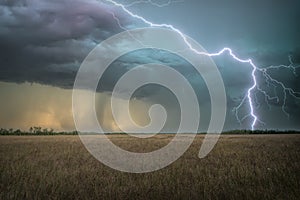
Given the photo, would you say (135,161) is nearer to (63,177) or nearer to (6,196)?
(63,177)

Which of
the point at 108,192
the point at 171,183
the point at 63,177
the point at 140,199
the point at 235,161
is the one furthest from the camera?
the point at 235,161

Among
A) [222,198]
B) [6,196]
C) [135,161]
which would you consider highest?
[135,161]

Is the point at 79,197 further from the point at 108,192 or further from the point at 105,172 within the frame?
the point at 105,172

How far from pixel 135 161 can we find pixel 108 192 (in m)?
5.49

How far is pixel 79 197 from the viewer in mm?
8375

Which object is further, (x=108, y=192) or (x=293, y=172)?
(x=293, y=172)

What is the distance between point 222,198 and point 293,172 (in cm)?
407

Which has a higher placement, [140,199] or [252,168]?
[252,168]

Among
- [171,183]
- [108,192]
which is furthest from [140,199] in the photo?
[171,183]

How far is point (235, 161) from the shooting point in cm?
1397

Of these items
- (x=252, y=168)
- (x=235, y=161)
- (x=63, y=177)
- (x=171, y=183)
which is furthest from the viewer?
(x=235, y=161)

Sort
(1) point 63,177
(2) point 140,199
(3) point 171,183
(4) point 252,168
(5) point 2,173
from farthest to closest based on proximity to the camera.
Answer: (4) point 252,168 → (5) point 2,173 → (1) point 63,177 → (3) point 171,183 → (2) point 140,199

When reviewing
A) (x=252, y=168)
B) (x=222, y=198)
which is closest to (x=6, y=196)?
(x=222, y=198)

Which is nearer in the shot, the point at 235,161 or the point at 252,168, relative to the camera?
the point at 252,168
